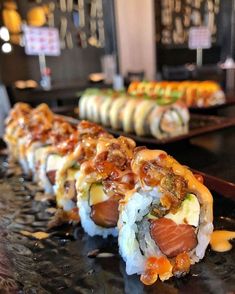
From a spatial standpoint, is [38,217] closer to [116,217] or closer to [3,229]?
[3,229]

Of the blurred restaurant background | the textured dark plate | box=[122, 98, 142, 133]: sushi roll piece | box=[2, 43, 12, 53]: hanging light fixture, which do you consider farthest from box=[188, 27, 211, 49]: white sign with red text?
the textured dark plate

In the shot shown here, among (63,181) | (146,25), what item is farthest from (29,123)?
(146,25)

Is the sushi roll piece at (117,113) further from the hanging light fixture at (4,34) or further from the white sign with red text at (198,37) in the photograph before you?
the white sign with red text at (198,37)

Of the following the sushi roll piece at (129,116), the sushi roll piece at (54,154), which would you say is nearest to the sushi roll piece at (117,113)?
the sushi roll piece at (129,116)

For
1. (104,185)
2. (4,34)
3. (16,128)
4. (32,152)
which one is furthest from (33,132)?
(4,34)

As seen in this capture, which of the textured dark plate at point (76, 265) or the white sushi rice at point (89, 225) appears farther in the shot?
the white sushi rice at point (89, 225)

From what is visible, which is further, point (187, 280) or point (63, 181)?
point (63, 181)

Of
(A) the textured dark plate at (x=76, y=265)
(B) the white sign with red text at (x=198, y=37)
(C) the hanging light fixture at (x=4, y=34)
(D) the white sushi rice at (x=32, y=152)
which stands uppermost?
(C) the hanging light fixture at (x=4, y=34)

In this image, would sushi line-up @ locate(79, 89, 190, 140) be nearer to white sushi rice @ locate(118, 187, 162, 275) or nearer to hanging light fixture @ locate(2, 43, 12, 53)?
white sushi rice @ locate(118, 187, 162, 275)
